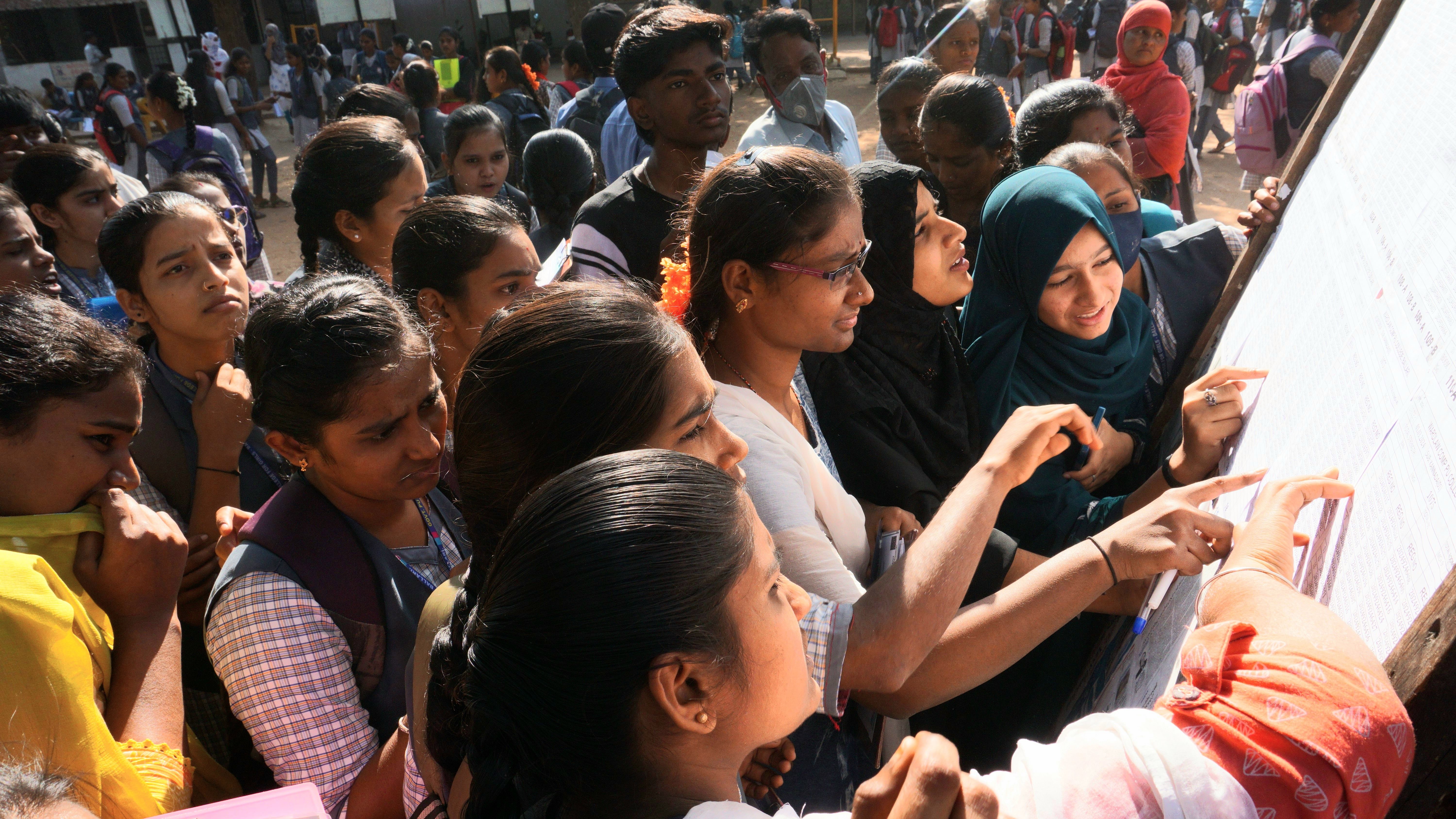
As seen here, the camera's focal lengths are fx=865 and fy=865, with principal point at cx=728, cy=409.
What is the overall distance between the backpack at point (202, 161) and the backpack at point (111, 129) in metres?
3.78

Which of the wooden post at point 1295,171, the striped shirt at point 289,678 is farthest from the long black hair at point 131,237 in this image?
the wooden post at point 1295,171

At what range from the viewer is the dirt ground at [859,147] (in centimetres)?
859

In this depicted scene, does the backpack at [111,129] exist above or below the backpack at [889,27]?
below

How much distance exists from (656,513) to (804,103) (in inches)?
149

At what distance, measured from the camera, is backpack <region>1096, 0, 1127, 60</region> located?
8359 millimetres

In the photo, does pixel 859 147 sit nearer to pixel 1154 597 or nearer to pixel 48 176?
pixel 48 176

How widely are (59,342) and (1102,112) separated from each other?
3.10m

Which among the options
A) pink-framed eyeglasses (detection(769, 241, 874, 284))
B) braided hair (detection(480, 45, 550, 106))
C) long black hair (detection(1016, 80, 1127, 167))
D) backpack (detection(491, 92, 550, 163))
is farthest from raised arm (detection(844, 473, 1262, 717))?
braided hair (detection(480, 45, 550, 106))

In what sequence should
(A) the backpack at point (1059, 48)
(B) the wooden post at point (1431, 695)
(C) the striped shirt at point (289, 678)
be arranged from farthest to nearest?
(A) the backpack at point (1059, 48) < (C) the striped shirt at point (289, 678) < (B) the wooden post at point (1431, 695)

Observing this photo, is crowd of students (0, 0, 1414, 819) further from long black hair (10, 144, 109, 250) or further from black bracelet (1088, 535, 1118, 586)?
long black hair (10, 144, 109, 250)

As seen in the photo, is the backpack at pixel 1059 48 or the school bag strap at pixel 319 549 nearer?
the school bag strap at pixel 319 549

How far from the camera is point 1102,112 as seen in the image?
3.07m

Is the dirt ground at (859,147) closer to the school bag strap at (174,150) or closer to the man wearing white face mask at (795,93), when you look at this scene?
the school bag strap at (174,150)

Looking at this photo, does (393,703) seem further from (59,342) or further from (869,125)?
(869,125)
